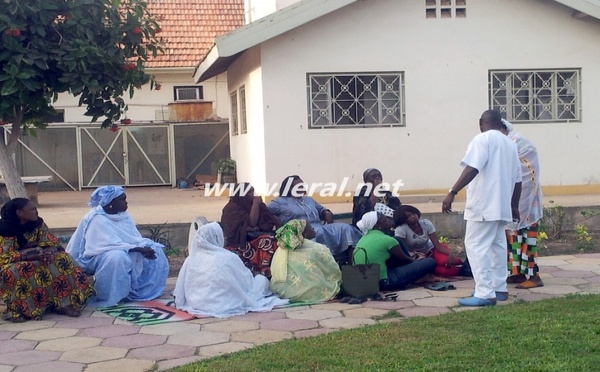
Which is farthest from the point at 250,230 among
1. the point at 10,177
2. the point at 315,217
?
the point at 10,177

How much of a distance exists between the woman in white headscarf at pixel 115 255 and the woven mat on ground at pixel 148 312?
15cm

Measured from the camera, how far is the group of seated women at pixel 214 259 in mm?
6516

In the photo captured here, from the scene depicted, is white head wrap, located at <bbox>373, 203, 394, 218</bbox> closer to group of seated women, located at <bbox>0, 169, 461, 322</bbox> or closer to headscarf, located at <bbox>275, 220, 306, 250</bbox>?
group of seated women, located at <bbox>0, 169, 461, 322</bbox>

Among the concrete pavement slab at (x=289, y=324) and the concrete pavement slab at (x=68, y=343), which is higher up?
the concrete pavement slab at (x=68, y=343)

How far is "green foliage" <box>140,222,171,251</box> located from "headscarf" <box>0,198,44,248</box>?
3.25m

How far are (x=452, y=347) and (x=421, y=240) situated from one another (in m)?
3.20

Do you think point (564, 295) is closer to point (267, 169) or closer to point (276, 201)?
point (276, 201)

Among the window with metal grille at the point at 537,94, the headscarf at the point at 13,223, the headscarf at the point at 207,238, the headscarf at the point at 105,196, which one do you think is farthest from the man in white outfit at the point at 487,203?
the window with metal grille at the point at 537,94

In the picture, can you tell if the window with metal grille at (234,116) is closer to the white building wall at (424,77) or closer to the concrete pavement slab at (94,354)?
the white building wall at (424,77)

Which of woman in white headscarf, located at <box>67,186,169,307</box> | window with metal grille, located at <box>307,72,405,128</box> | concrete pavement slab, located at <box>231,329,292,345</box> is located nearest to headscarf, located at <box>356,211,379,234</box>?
concrete pavement slab, located at <box>231,329,292,345</box>

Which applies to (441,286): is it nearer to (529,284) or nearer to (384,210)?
(529,284)

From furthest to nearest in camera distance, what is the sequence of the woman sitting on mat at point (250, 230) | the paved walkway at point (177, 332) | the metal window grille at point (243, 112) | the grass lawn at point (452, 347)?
the metal window grille at point (243, 112) → the woman sitting on mat at point (250, 230) → the paved walkway at point (177, 332) → the grass lawn at point (452, 347)

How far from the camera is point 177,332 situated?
19.4 ft

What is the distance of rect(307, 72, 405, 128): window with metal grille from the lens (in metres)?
12.8
